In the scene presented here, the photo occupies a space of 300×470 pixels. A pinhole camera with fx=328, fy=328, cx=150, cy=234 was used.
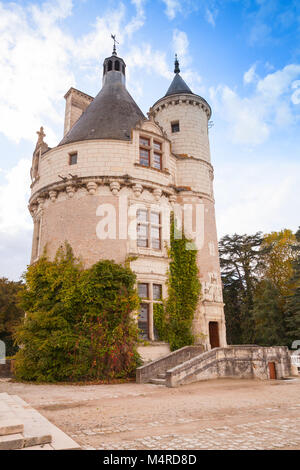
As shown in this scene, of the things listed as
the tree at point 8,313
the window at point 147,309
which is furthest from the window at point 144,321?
the tree at point 8,313

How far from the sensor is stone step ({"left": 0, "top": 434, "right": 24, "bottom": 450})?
3.84 metres

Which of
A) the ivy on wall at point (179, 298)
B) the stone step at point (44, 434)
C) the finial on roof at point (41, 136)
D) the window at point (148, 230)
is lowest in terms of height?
the stone step at point (44, 434)

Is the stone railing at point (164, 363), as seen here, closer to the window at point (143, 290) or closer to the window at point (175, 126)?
the window at point (143, 290)

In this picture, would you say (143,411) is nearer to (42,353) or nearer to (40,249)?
(42,353)

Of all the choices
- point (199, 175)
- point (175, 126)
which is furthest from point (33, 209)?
point (175, 126)

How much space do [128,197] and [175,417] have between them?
11064 mm

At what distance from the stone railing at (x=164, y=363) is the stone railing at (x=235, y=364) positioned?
61 cm

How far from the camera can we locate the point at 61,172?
16.3 metres

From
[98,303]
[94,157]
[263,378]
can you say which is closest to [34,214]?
[94,157]

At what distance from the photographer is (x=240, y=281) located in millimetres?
35875

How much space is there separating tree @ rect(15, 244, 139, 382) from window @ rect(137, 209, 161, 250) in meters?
2.13

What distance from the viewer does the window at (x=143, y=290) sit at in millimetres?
14793

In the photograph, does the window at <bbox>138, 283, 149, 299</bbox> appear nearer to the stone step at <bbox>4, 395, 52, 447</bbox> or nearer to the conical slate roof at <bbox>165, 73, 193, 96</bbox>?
the stone step at <bbox>4, 395, 52, 447</bbox>

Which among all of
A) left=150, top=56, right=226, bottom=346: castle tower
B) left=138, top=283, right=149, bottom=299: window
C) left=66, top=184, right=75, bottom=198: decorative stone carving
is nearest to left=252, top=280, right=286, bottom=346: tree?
left=150, top=56, right=226, bottom=346: castle tower
